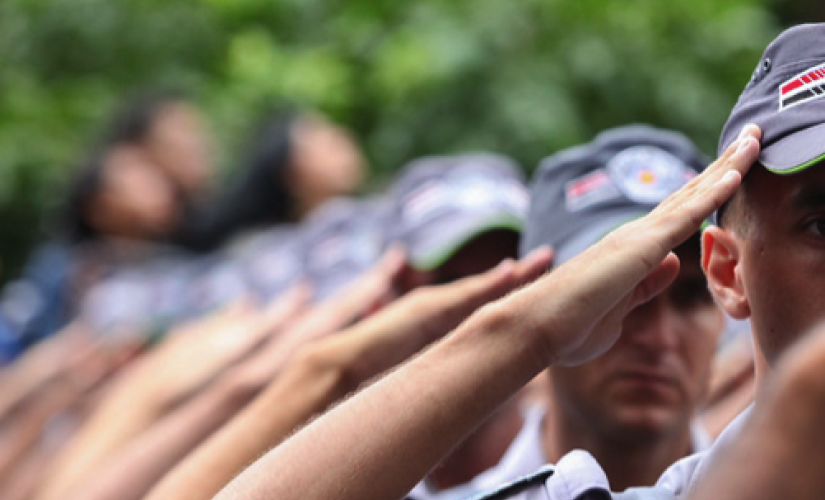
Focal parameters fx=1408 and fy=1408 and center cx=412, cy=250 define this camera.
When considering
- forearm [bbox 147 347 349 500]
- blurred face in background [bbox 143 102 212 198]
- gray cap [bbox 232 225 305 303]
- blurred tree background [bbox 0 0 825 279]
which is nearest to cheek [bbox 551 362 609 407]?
forearm [bbox 147 347 349 500]

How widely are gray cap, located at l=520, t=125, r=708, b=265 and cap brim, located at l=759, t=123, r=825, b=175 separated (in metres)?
0.79

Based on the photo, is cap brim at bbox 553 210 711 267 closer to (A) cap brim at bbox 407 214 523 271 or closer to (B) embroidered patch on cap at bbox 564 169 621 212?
(B) embroidered patch on cap at bbox 564 169 621 212

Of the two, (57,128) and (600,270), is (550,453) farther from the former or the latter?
(57,128)

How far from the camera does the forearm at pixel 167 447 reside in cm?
294

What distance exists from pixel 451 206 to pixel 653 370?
994 millimetres

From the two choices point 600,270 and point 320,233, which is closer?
point 600,270

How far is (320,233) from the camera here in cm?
470

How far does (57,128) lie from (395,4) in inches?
100

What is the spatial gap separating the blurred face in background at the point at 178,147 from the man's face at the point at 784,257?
5313mm

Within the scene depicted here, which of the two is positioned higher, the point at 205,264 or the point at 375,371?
the point at 205,264

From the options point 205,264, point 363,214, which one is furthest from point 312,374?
point 205,264

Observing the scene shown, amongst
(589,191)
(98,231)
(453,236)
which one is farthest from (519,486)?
(98,231)

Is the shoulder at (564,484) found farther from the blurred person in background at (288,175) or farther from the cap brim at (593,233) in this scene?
the blurred person in background at (288,175)

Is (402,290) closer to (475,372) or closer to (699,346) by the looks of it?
(699,346)
